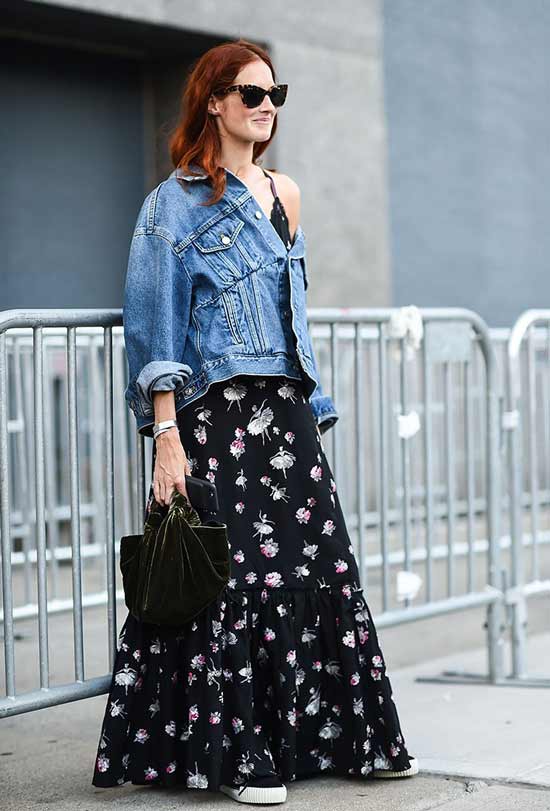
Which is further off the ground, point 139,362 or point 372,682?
point 139,362

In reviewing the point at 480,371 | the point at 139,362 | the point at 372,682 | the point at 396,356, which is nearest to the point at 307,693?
the point at 372,682

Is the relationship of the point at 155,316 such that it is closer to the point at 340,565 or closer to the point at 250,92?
the point at 250,92

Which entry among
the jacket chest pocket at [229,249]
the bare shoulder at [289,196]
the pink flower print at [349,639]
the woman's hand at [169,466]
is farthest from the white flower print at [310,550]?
the bare shoulder at [289,196]

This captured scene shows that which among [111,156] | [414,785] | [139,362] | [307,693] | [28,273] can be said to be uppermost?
[111,156]

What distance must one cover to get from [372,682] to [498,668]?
61.7 inches

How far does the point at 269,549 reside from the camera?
385cm

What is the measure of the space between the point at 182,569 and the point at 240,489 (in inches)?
12.5

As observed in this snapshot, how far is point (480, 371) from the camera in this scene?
8.48m

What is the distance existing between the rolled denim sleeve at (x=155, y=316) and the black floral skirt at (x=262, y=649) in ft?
0.53

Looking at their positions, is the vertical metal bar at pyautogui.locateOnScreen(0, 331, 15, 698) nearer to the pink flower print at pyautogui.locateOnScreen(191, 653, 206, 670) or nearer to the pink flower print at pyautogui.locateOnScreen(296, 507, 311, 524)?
the pink flower print at pyautogui.locateOnScreen(191, 653, 206, 670)

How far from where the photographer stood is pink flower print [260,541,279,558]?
384 centimetres

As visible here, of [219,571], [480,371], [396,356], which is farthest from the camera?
[480,371]

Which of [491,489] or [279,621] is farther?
[491,489]

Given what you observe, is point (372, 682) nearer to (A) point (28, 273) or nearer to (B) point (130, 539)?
(B) point (130, 539)
